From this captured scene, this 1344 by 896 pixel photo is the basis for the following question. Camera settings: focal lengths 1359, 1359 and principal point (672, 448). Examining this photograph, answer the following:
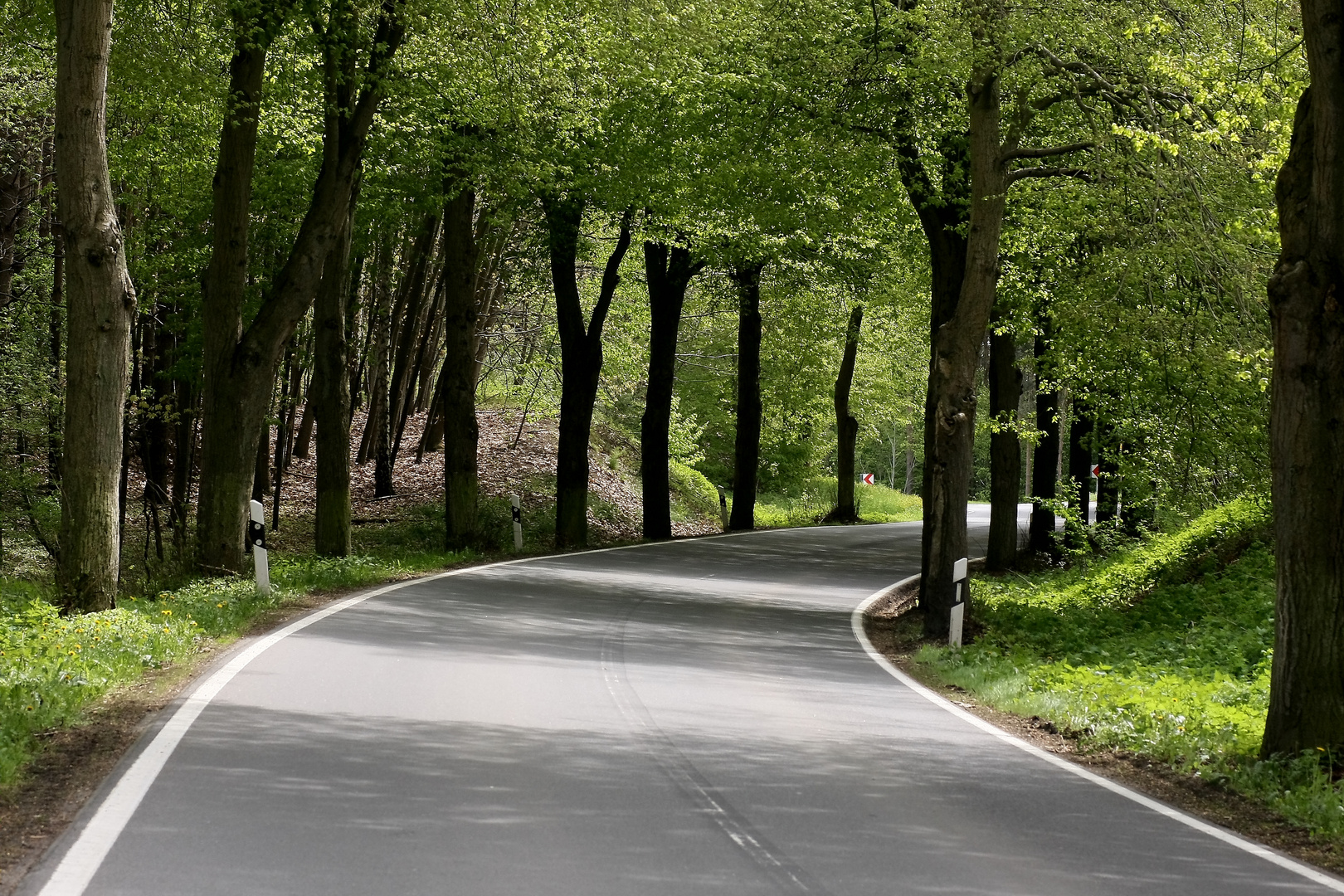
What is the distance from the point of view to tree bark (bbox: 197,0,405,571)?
57.2ft

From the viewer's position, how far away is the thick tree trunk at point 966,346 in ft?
54.6

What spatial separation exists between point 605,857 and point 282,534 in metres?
25.5

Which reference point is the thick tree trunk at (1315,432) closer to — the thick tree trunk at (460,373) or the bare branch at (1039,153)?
the bare branch at (1039,153)

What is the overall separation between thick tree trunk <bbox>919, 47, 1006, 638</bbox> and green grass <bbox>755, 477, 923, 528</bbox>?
28067 millimetres

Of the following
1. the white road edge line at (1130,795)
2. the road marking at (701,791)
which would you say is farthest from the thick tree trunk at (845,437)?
the road marking at (701,791)

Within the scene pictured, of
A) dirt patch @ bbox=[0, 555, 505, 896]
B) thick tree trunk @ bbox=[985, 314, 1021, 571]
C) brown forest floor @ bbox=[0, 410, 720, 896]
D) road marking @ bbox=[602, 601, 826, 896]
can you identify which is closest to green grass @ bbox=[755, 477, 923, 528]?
brown forest floor @ bbox=[0, 410, 720, 896]

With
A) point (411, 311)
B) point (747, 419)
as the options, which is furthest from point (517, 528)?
point (747, 419)

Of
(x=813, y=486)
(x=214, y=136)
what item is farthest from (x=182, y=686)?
(x=813, y=486)

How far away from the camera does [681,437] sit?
4722 cm

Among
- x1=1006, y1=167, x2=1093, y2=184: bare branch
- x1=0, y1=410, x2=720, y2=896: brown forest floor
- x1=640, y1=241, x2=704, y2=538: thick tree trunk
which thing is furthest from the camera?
x1=640, y1=241, x2=704, y2=538: thick tree trunk

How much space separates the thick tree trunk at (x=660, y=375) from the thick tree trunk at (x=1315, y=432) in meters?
24.5

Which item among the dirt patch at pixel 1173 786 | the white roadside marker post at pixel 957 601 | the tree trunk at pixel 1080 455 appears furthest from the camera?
the tree trunk at pixel 1080 455

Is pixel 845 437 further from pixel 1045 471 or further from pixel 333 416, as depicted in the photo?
pixel 333 416

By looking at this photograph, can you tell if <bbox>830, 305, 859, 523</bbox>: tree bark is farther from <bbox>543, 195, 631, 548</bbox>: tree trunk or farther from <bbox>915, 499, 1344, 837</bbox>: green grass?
<bbox>915, 499, 1344, 837</bbox>: green grass
